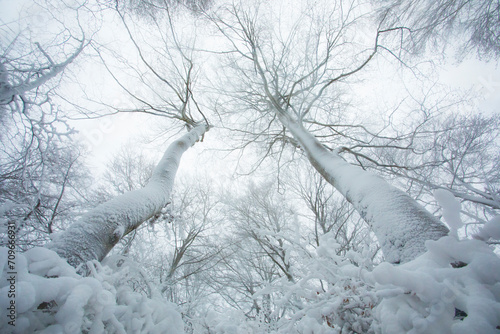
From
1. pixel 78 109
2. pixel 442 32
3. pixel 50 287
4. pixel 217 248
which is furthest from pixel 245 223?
pixel 442 32

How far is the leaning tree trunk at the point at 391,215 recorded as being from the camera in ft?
3.27

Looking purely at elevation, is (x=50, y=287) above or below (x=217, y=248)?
below

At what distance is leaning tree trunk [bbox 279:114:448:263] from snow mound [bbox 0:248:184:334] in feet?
4.20

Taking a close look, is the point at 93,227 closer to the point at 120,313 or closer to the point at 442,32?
the point at 120,313

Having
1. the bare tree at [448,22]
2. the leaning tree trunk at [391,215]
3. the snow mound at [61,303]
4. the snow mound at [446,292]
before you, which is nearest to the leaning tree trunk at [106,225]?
the snow mound at [61,303]

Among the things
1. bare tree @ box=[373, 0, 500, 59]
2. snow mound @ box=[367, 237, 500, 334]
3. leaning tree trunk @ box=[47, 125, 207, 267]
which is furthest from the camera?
bare tree @ box=[373, 0, 500, 59]

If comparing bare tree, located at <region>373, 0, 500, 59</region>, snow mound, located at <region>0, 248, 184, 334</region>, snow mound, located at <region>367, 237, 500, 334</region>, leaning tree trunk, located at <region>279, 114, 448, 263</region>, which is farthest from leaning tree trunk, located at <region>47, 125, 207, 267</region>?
bare tree, located at <region>373, 0, 500, 59</region>

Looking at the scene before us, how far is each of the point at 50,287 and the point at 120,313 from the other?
0.30m

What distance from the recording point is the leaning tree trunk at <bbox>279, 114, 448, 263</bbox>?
3.27 feet

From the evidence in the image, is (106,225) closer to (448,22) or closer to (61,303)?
(61,303)

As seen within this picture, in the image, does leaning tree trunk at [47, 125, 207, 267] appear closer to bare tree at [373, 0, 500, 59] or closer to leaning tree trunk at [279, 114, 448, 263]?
leaning tree trunk at [279, 114, 448, 263]

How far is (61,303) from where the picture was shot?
606mm

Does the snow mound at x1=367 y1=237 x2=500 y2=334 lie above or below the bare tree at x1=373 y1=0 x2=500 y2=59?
below

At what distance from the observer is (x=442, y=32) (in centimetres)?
388
